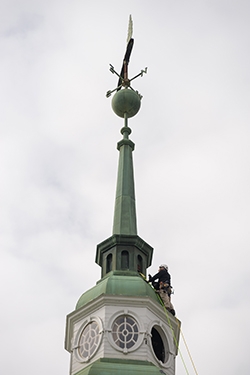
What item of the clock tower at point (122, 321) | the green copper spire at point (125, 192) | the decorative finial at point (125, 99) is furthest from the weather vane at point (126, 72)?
the clock tower at point (122, 321)

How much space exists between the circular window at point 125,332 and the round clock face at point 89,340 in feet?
2.33

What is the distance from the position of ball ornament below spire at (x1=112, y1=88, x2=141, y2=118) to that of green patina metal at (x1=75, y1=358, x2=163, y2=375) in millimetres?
14763

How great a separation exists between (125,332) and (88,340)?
63.1 inches

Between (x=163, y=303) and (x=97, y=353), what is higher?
(x=163, y=303)

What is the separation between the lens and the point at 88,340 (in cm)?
3669

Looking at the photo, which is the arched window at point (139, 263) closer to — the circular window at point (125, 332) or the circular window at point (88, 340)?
the circular window at point (125, 332)

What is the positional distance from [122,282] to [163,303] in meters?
1.96

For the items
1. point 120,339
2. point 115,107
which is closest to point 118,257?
point 120,339

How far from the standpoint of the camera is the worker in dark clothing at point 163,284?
125 ft

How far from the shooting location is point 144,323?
119 feet

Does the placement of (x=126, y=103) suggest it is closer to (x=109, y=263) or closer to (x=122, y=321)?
(x=109, y=263)

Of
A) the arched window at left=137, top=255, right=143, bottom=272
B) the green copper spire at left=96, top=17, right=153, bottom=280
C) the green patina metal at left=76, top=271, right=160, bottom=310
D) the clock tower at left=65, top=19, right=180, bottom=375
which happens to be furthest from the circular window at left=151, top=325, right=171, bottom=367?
the arched window at left=137, top=255, right=143, bottom=272

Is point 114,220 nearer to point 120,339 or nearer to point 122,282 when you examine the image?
point 122,282

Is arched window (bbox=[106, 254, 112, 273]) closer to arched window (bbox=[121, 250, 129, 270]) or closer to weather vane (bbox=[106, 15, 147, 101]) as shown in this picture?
arched window (bbox=[121, 250, 129, 270])
